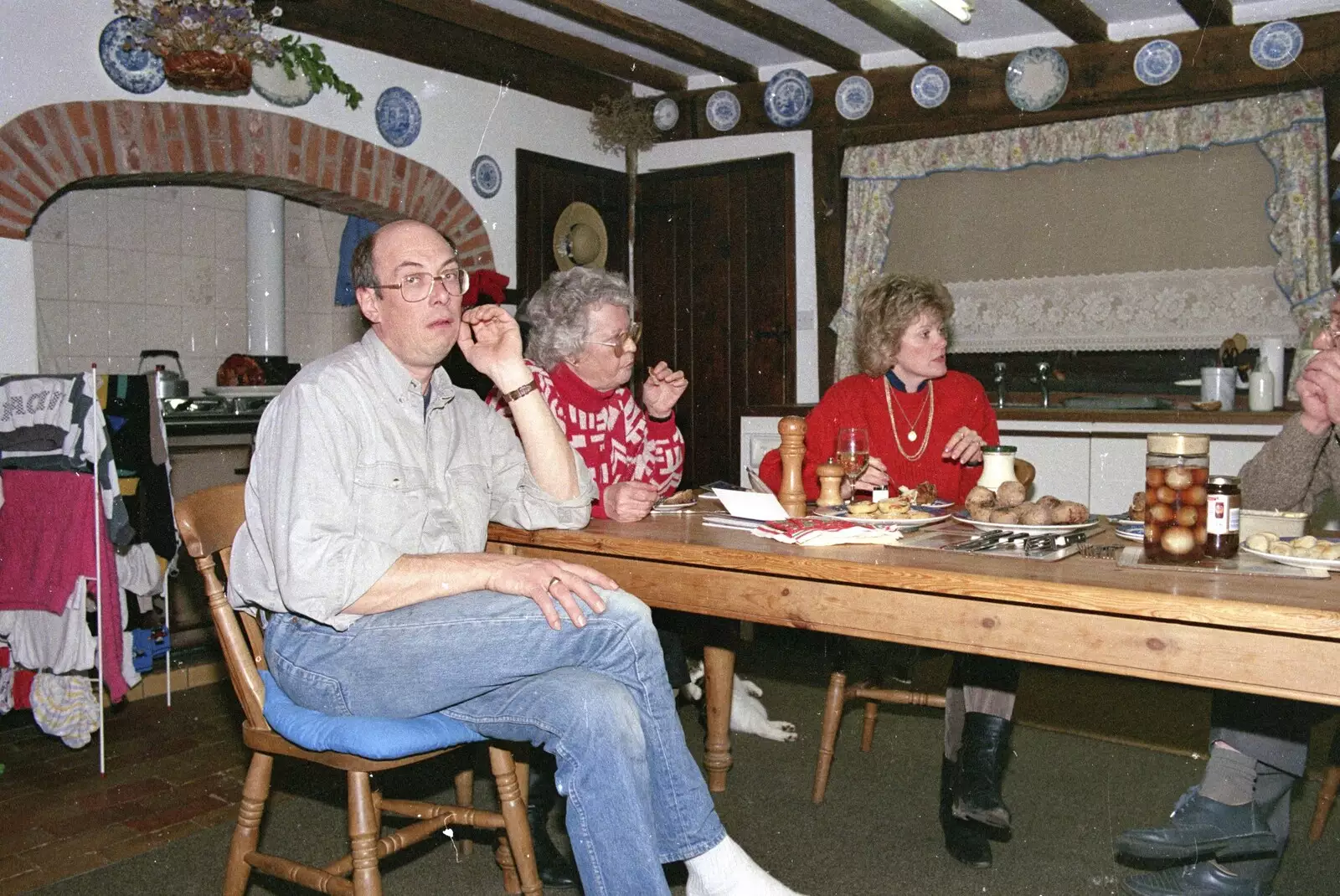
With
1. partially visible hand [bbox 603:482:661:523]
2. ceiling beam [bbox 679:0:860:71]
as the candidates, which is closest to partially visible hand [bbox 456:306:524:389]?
partially visible hand [bbox 603:482:661:523]

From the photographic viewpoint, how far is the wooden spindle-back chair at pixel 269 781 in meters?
1.71

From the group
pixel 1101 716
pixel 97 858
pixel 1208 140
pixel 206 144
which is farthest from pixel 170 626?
pixel 1208 140

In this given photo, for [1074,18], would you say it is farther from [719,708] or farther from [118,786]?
[118,786]

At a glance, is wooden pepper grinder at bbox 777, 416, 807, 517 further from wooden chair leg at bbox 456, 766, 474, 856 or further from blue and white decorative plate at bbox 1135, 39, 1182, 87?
blue and white decorative plate at bbox 1135, 39, 1182, 87

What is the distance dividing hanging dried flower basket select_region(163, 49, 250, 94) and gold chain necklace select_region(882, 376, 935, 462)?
8.80ft

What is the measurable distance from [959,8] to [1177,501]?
359 centimetres

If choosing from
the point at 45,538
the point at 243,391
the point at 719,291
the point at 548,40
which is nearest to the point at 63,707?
the point at 45,538

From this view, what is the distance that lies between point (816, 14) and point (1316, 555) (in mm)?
3957

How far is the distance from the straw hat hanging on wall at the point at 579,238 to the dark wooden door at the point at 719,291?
0.32 metres

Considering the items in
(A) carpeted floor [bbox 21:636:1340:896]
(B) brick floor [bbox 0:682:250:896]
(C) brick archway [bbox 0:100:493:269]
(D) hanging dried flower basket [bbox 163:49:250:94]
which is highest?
(D) hanging dried flower basket [bbox 163:49:250:94]

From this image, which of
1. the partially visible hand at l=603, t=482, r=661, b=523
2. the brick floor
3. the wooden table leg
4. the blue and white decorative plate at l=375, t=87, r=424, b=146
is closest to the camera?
the partially visible hand at l=603, t=482, r=661, b=523

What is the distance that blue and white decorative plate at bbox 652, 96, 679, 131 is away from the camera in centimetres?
607

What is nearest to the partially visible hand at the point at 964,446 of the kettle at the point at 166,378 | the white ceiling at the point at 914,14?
the kettle at the point at 166,378

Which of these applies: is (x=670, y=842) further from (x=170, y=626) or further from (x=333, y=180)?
(x=333, y=180)
